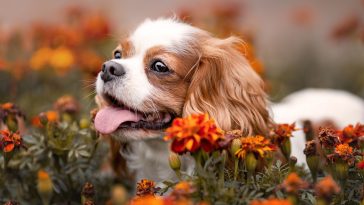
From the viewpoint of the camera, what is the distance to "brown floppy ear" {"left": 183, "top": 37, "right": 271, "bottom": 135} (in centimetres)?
295

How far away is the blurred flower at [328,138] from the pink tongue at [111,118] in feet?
3.16

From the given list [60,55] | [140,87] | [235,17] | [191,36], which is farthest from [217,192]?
[235,17]

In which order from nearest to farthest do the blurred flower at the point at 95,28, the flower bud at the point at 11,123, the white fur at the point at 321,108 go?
the flower bud at the point at 11,123
the white fur at the point at 321,108
the blurred flower at the point at 95,28

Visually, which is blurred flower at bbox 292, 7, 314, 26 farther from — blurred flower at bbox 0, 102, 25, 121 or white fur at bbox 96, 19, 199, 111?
blurred flower at bbox 0, 102, 25, 121

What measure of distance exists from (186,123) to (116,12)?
5.57m

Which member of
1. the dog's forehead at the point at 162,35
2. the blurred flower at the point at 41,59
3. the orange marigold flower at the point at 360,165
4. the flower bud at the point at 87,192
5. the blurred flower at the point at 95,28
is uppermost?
the blurred flower at the point at 95,28

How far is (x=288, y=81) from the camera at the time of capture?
589 centimetres

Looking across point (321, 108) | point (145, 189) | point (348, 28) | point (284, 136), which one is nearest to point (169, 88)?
point (284, 136)

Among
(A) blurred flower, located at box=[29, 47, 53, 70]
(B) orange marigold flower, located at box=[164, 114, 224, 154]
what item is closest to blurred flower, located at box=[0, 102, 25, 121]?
(B) orange marigold flower, located at box=[164, 114, 224, 154]

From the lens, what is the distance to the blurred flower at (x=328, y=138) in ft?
7.67

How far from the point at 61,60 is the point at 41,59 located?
16cm

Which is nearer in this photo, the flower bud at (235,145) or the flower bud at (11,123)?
the flower bud at (235,145)

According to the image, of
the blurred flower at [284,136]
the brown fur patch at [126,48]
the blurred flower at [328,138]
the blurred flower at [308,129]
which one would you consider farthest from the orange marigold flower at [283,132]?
the brown fur patch at [126,48]

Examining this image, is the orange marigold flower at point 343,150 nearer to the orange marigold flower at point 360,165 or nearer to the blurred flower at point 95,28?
the orange marigold flower at point 360,165
